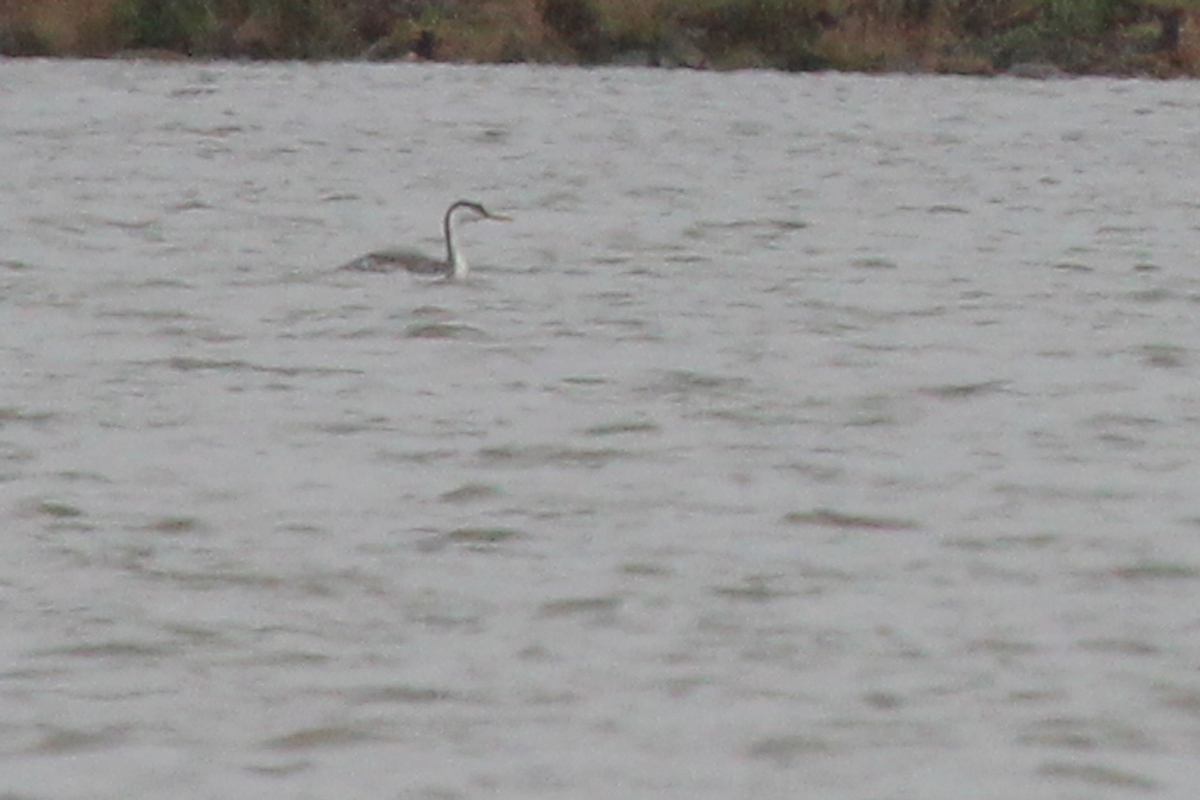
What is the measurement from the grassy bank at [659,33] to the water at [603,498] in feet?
49.9

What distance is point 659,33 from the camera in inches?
1499

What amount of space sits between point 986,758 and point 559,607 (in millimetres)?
1812

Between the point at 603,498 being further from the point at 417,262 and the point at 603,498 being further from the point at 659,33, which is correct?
the point at 659,33

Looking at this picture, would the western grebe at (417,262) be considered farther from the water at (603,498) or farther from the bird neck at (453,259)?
the water at (603,498)

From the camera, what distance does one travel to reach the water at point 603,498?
7.50 meters

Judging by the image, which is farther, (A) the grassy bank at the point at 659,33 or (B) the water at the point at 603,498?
(A) the grassy bank at the point at 659,33

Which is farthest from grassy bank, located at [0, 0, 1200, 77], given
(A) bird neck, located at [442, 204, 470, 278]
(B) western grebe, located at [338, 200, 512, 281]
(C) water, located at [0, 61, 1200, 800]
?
(A) bird neck, located at [442, 204, 470, 278]

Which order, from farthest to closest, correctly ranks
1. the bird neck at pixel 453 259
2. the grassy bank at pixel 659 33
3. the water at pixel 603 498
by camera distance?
the grassy bank at pixel 659 33 < the bird neck at pixel 453 259 < the water at pixel 603 498

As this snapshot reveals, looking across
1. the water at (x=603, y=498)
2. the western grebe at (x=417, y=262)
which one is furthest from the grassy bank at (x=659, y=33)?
the western grebe at (x=417, y=262)

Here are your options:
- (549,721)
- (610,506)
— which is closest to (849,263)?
(610,506)

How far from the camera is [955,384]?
13047 millimetres

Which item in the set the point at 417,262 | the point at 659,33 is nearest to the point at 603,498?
the point at 417,262

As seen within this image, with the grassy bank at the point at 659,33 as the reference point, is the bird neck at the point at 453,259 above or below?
above

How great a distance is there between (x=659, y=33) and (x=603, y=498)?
91.8ft
